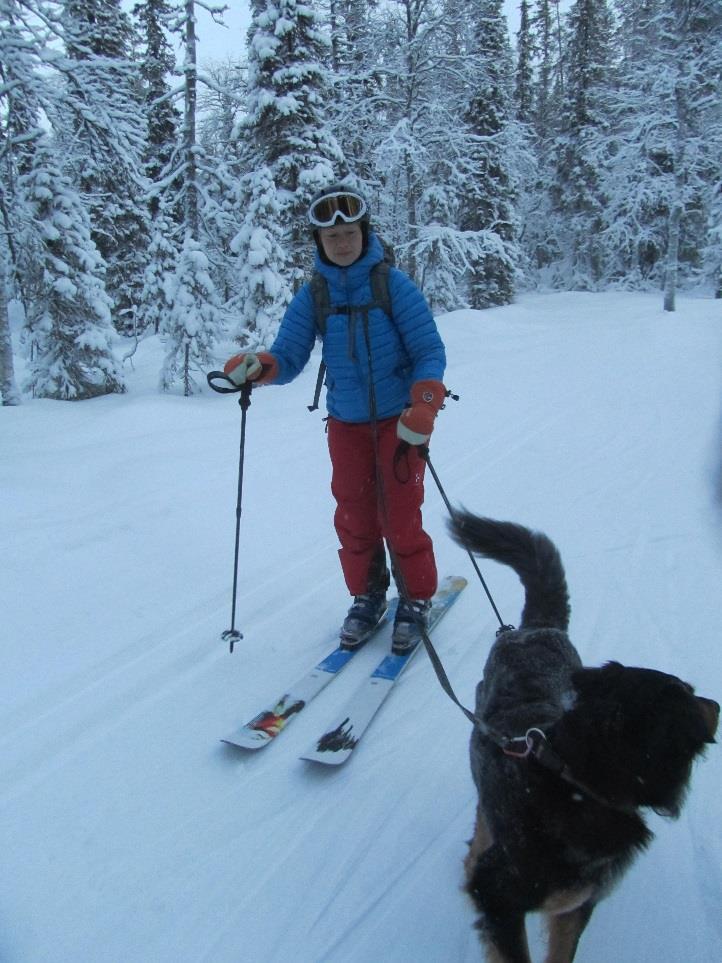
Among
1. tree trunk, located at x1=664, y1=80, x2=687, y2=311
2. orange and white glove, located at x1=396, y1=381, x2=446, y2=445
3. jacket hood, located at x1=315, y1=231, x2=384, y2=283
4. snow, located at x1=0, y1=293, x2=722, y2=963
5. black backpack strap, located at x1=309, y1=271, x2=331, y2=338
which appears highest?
tree trunk, located at x1=664, y1=80, x2=687, y2=311

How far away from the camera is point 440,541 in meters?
5.30

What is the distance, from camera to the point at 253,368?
3.38 m

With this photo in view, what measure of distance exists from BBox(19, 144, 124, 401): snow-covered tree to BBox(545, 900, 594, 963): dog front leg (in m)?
14.5

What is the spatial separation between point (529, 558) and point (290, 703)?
1437 mm

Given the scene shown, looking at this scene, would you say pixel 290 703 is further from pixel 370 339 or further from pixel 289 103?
pixel 289 103

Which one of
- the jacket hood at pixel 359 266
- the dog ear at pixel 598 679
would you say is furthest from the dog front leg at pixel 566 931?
the jacket hood at pixel 359 266

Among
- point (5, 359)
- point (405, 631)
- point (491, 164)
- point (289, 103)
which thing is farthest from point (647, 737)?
point (491, 164)

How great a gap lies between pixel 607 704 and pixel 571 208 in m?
36.4

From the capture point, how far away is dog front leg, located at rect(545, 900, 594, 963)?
1.77 meters

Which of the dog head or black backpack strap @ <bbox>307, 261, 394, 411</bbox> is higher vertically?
black backpack strap @ <bbox>307, 261, 394, 411</bbox>

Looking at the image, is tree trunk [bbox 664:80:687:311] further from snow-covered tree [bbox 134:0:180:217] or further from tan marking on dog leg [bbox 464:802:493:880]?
tan marking on dog leg [bbox 464:802:493:880]

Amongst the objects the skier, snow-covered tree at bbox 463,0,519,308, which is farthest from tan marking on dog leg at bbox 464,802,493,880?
snow-covered tree at bbox 463,0,519,308

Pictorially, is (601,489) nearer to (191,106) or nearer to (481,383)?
(481,383)

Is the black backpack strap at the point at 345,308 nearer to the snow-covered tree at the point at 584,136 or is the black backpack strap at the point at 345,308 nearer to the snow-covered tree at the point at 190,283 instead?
the snow-covered tree at the point at 190,283
